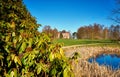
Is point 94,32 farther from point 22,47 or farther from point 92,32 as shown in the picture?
point 22,47

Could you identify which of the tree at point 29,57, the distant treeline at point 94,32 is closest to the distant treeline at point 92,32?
the distant treeline at point 94,32

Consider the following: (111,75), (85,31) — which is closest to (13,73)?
(111,75)

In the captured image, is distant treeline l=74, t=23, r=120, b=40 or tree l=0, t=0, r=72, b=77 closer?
tree l=0, t=0, r=72, b=77

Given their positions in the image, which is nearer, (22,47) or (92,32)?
(22,47)

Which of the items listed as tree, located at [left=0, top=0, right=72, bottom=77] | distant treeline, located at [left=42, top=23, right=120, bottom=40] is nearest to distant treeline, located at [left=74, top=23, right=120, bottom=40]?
distant treeline, located at [left=42, top=23, right=120, bottom=40]

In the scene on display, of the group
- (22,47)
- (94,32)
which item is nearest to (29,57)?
(22,47)

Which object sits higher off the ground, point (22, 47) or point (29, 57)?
point (22, 47)

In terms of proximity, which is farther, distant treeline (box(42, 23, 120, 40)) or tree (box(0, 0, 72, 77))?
distant treeline (box(42, 23, 120, 40))

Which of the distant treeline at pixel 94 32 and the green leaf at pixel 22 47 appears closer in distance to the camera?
the green leaf at pixel 22 47

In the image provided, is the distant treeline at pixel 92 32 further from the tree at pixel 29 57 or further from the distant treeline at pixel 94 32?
the tree at pixel 29 57

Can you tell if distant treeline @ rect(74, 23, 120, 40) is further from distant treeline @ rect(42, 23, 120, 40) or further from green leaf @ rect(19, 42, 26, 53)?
green leaf @ rect(19, 42, 26, 53)

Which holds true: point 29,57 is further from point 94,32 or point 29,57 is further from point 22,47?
point 94,32

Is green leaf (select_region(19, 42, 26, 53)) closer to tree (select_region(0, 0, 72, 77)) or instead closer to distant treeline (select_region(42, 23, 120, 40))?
tree (select_region(0, 0, 72, 77))

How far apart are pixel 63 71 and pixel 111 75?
449 centimetres
